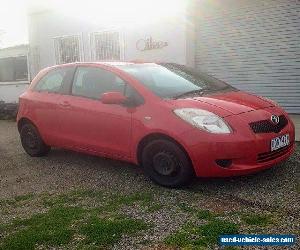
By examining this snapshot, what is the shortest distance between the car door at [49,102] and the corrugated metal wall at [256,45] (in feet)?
18.9

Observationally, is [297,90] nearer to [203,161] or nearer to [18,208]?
[203,161]

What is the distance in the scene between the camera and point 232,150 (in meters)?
4.51

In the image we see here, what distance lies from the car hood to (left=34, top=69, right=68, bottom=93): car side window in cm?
214

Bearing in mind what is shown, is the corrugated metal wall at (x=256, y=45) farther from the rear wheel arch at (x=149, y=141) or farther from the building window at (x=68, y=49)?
the rear wheel arch at (x=149, y=141)

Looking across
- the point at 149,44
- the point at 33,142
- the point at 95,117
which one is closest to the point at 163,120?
the point at 95,117

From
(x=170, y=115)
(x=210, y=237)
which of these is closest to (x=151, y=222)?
(x=210, y=237)

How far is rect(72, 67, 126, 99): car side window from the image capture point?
555 centimetres

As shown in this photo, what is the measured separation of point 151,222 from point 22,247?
1.18m

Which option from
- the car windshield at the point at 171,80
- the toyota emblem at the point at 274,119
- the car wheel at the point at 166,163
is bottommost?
the car wheel at the point at 166,163

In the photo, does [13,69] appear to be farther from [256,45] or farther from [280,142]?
[280,142]

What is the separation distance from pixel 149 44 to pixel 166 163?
25.0 ft

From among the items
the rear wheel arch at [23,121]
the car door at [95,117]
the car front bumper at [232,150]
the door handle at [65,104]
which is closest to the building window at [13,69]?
the rear wheel arch at [23,121]

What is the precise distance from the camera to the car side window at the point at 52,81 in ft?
20.8

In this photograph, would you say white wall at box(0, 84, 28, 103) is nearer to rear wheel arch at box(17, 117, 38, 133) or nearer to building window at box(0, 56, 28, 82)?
building window at box(0, 56, 28, 82)
